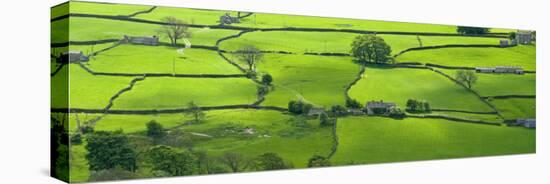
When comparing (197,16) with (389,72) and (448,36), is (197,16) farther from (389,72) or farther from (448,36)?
(448,36)

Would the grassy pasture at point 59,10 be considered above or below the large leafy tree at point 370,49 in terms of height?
above

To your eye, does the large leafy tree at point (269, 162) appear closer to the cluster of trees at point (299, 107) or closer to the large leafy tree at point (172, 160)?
the cluster of trees at point (299, 107)

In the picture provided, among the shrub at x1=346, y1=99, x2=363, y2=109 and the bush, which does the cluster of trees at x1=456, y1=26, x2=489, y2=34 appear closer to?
the shrub at x1=346, y1=99, x2=363, y2=109

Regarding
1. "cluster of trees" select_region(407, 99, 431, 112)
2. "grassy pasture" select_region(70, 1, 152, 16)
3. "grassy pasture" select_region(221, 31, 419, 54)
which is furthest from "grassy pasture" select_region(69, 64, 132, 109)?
"cluster of trees" select_region(407, 99, 431, 112)

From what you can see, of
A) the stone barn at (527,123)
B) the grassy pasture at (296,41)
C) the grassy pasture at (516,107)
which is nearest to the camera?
the grassy pasture at (296,41)

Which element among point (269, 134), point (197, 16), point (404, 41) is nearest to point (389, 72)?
point (404, 41)

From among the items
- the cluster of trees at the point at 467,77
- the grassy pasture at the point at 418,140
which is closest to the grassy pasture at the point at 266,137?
→ the grassy pasture at the point at 418,140
